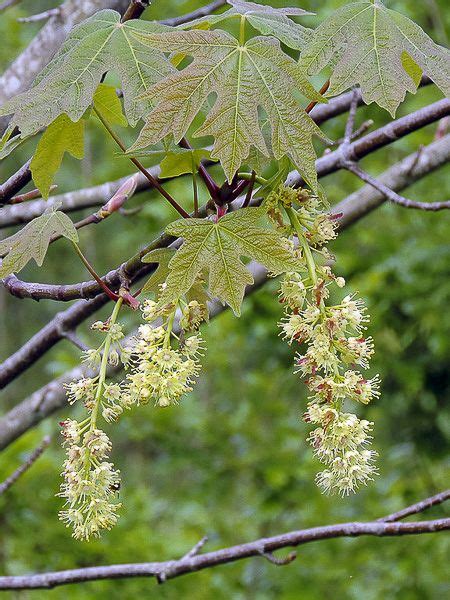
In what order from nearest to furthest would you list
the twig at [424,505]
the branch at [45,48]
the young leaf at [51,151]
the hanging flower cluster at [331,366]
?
1. the hanging flower cluster at [331,366]
2. the young leaf at [51,151]
3. the twig at [424,505]
4. the branch at [45,48]

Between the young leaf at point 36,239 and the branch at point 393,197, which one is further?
the branch at point 393,197

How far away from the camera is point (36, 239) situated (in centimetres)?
145

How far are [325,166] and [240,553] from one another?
1132mm

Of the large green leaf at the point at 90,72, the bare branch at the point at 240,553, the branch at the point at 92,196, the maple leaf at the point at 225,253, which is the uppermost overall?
the large green leaf at the point at 90,72

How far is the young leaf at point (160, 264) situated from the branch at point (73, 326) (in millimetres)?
599

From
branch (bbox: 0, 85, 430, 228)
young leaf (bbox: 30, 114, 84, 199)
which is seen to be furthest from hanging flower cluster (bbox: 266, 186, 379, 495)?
branch (bbox: 0, 85, 430, 228)

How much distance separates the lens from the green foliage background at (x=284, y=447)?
13.1 feet

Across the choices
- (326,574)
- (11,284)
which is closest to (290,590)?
(326,574)

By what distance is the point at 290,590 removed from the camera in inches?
174

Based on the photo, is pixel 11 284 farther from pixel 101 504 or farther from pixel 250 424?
pixel 250 424

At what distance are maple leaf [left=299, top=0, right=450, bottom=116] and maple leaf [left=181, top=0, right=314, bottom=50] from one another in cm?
Answer: 7

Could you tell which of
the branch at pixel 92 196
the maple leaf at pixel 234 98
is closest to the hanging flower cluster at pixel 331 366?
the maple leaf at pixel 234 98

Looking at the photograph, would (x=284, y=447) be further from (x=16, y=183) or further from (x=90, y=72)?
(x=90, y=72)

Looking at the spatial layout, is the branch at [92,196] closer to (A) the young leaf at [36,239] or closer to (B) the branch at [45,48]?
(B) the branch at [45,48]
